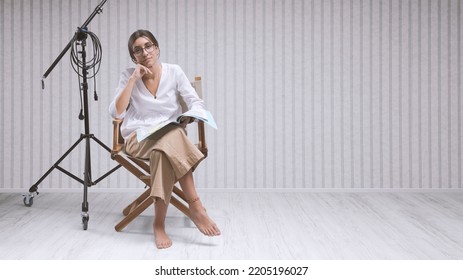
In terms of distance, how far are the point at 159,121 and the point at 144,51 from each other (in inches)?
16.0

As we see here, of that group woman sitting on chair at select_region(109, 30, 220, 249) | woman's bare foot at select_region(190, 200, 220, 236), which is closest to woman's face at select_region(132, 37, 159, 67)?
woman sitting on chair at select_region(109, 30, 220, 249)

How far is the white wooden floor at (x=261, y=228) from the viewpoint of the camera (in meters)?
2.63

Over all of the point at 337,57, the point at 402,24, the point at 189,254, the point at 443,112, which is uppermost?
the point at 402,24

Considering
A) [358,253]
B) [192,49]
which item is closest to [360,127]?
[192,49]

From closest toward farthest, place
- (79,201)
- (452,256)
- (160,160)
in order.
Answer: (452,256) < (160,160) < (79,201)

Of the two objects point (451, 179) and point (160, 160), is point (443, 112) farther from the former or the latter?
point (160, 160)

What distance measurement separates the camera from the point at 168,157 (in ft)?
9.07

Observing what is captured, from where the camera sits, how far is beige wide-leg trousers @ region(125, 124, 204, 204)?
108 inches

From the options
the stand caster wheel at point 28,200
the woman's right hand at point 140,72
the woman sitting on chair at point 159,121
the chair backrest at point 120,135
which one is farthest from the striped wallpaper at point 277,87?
the woman's right hand at point 140,72

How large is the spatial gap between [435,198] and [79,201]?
2661mm

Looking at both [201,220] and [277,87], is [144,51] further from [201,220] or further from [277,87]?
[277,87]

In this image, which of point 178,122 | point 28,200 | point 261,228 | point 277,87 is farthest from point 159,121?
point 277,87

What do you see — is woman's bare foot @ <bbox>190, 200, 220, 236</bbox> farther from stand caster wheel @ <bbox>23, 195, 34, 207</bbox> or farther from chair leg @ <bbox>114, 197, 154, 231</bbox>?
stand caster wheel @ <bbox>23, 195, 34, 207</bbox>

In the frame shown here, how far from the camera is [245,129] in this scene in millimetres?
4293
